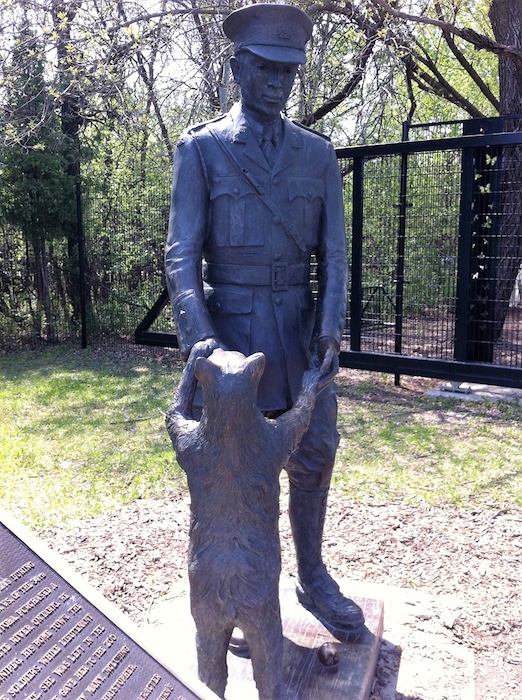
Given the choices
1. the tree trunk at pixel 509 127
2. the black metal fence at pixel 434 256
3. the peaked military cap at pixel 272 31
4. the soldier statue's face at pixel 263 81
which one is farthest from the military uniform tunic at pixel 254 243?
the tree trunk at pixel 509 127

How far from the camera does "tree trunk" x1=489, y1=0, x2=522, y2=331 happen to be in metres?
8.53

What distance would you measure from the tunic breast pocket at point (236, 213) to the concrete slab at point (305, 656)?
61.5 inches

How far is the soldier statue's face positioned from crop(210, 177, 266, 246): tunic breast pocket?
0.29 meters

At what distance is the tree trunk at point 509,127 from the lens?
8.53 m

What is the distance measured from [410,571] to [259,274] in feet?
7.80

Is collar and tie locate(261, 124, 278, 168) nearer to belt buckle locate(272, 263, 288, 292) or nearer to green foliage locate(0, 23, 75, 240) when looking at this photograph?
belt buckle locate(272, 263, 288, 292)

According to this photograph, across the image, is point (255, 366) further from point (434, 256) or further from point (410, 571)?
point (434, 256)

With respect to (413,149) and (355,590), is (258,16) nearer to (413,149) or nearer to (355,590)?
(355,590)

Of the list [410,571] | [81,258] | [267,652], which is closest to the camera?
[267,652]

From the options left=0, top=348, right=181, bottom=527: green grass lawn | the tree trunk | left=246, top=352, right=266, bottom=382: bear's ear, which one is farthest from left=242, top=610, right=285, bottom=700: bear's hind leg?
the tree trunk

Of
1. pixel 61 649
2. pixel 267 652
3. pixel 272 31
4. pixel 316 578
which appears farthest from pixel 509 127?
pixel 61 649

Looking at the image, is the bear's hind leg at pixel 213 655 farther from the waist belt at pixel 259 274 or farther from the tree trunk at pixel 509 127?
the tree trunk at pixel 509 127

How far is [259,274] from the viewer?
2820 mm

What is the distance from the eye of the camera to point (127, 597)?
13.4ft
